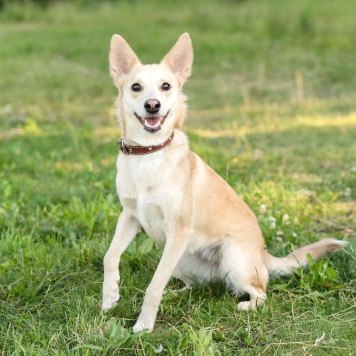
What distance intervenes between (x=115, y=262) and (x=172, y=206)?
1.43ft

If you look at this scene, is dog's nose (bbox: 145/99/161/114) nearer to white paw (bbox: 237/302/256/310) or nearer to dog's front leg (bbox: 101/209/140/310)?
dog's front leg (bbox: 101/209/140/310)

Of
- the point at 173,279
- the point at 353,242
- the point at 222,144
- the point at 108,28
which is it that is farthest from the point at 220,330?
the point at 108,28

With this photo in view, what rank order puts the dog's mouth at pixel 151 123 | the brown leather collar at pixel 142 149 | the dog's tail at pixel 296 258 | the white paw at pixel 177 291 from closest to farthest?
the dog's mouth at pixel 151 123 → the brown leather collar at pixel 142 149 → the white paw at pixel 177 291 → the dog's tail at pixel 296 258

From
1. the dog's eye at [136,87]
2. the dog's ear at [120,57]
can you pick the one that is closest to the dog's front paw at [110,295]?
the dog's eye at [136,87]

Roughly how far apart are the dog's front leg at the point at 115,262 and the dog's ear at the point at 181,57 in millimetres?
848

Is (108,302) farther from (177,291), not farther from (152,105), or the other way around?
(152,105)

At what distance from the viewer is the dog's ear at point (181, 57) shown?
11.6ft

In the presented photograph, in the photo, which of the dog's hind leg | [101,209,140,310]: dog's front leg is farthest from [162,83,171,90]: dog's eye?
the dog's hind leg

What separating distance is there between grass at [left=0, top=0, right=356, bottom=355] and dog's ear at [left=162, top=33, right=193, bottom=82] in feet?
3.65

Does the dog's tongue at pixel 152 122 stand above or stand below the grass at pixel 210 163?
above

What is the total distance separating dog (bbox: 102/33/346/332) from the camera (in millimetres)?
3262

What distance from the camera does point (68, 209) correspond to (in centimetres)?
467

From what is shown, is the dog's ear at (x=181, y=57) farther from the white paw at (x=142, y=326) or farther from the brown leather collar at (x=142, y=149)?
the white paw at (x=142, y=326)

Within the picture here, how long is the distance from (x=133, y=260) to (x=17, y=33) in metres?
11.0
